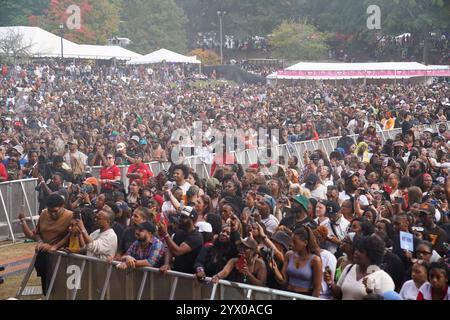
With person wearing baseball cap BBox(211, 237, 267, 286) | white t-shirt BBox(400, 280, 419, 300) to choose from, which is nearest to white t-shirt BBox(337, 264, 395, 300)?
white t-shirt BBox(400, 280, 419, 300)

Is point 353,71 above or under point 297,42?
under

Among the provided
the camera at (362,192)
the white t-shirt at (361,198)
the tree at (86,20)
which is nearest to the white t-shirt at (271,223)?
the white t-shirt at (361,198)

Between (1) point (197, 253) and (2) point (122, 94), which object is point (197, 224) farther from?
(2) point (122, 94)

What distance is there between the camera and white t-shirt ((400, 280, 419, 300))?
6438mm

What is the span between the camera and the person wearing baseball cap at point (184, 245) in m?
7.77

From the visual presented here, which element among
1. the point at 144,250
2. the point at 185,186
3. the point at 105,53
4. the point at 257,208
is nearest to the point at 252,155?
the point at 185,186

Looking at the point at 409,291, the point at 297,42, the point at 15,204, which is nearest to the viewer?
the point at 409,291

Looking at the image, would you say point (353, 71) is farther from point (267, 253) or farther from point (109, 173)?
point (267, 253)

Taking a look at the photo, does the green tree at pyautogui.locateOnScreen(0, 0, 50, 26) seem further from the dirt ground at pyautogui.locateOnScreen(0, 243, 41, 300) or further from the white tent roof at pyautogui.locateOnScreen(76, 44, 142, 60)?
the dirt ground at pyautogui.locateOnScreen(0, 243, 41, 300)

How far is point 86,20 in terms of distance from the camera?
192ft

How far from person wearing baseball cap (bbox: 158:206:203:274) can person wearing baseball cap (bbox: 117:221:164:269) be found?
0.29 feet

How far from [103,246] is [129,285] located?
665mm

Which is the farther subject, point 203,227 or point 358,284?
point 203,227
